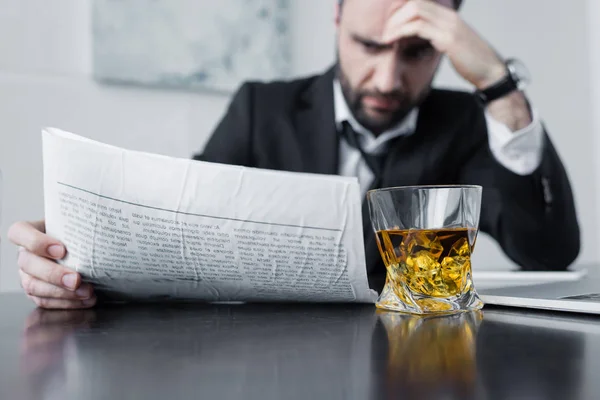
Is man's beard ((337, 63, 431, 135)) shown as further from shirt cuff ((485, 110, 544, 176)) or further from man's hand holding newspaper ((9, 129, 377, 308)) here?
man's hand holding newspaper ((9, 129, 377, 308))

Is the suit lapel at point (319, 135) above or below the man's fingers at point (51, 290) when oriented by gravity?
above

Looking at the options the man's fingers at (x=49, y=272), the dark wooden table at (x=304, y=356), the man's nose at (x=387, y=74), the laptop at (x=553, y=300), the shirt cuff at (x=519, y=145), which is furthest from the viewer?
the man's nose at (x=387, y=74)

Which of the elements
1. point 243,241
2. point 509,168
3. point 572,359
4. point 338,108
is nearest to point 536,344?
point 572,359

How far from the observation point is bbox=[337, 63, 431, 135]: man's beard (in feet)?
5.13

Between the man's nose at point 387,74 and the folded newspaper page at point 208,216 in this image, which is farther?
the man's nose at point 387,74

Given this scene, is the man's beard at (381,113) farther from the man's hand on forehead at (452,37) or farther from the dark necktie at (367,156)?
the man's hand on forehead at (452,37)

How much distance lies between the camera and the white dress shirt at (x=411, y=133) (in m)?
1.37

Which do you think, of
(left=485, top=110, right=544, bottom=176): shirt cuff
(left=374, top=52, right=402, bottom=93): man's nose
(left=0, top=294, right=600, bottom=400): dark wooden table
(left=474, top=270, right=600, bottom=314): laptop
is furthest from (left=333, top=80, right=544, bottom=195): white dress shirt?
→ (left=0, top=294, right=600, bottom=400): dark wooden table

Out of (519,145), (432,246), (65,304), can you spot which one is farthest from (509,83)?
(65,304)

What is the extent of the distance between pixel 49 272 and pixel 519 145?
3.52 feet

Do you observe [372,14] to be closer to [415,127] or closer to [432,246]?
[415,127]

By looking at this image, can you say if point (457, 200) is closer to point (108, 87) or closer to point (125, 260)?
point (125, 260)

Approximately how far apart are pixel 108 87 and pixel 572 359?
1727 millimetres

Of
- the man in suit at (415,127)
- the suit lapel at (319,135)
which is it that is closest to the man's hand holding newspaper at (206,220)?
the man in suit at (415,127)
